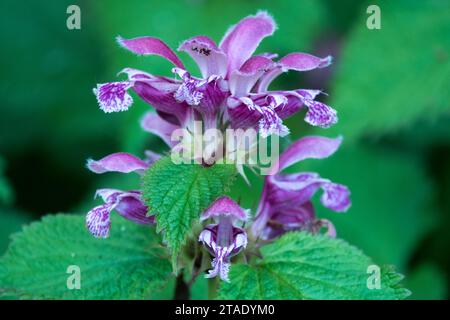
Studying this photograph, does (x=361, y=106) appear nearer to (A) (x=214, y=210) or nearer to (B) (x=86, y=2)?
(A) (x=214, y=210)

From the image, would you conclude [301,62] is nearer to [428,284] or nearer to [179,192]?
[179,192]

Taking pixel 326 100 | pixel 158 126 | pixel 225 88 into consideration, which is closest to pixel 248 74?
pixel 225 88

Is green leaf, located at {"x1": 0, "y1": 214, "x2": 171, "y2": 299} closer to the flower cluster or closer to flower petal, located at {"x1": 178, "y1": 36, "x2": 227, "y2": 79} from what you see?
the flower cluster

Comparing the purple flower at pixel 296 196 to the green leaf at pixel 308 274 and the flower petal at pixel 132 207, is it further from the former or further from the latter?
the flower petal at pixel 132 207

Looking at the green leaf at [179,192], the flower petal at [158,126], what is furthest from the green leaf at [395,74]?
the green leaf at [179,192]

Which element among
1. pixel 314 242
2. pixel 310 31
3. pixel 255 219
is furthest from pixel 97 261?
pixel 310 31

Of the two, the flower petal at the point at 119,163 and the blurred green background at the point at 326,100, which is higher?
the blurred green background at the point at 326,100
